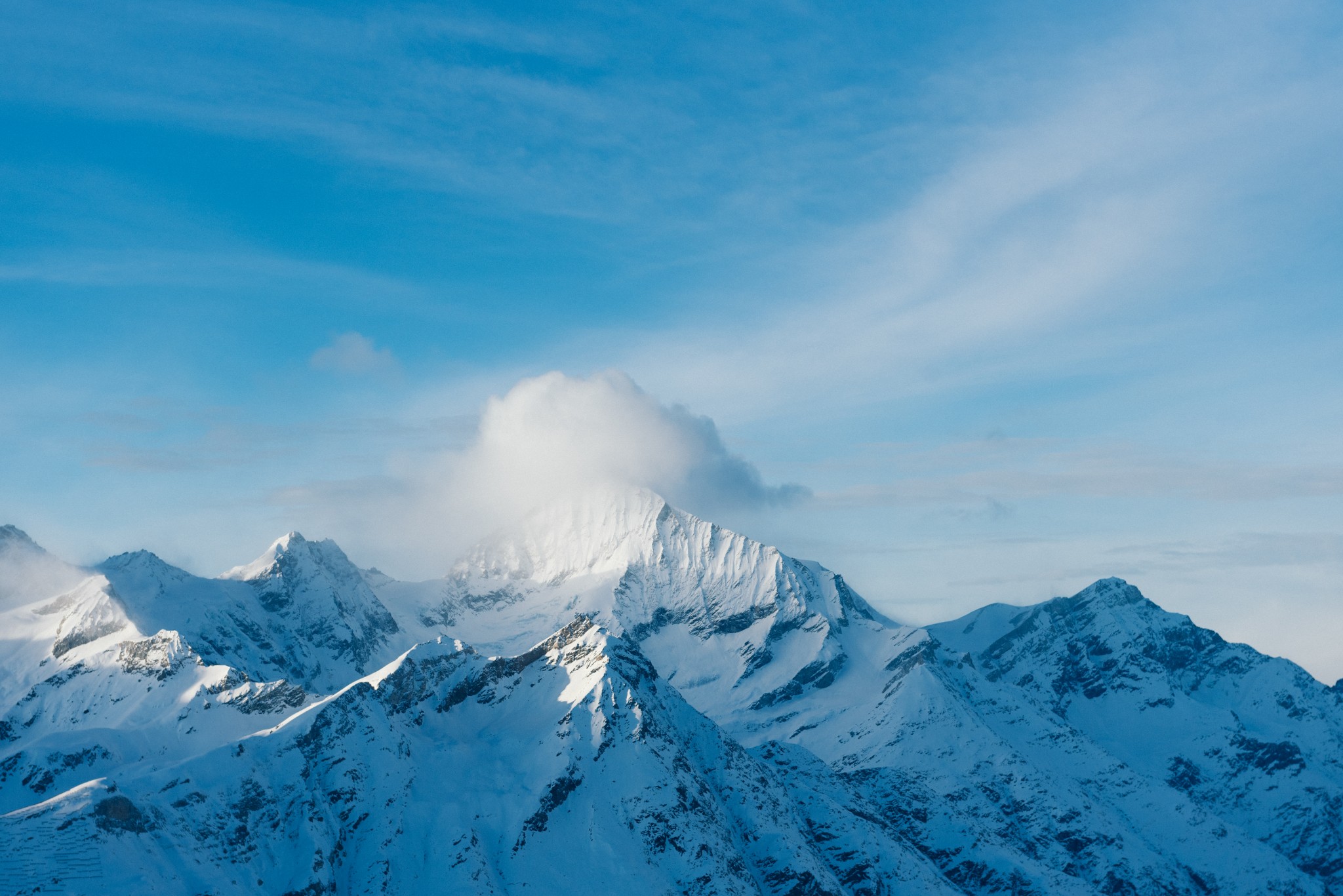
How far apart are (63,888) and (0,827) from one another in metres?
14.0

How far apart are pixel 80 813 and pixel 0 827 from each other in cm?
1002

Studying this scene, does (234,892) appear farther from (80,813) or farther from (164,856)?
(80,813)

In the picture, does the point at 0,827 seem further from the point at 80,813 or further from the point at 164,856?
the point at 164,856

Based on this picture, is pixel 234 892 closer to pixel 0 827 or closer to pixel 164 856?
pixel 164 856

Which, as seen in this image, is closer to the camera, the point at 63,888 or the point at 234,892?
the point at 63,888

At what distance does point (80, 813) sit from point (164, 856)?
43.6 feet

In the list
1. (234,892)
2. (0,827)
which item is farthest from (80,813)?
(234,892)

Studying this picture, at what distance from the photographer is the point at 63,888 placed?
7121 inches

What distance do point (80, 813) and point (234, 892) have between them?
2422 cm

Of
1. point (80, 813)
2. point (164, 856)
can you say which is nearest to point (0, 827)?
point (80, 813)

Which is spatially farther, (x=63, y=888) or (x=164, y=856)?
(x=164, y=856)

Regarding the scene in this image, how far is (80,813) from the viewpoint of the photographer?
19138 cm

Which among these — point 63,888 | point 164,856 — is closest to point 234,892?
point 164,856

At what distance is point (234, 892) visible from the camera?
196 meters
